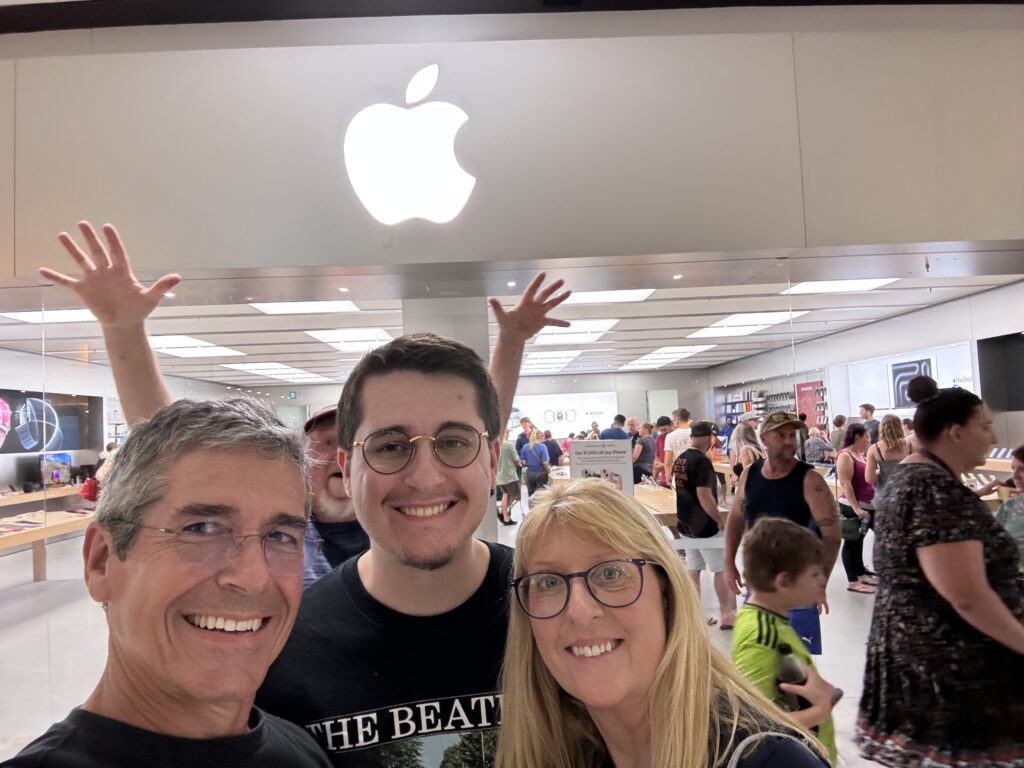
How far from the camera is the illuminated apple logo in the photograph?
107 inches

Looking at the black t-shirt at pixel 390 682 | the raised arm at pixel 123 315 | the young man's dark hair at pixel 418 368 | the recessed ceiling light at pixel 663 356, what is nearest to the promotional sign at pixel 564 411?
the recessed ceiling light at pixel 663 356

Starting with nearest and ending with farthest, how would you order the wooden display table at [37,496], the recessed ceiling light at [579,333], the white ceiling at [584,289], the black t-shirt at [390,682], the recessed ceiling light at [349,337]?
1. the black t-shirt at [390,682]
2. the white ceiling at [584,289]
3. the wooden display table at [37,496]
4. the recessed ceiling light at [349,337]
5. the recessed ceiling light at [579,333]

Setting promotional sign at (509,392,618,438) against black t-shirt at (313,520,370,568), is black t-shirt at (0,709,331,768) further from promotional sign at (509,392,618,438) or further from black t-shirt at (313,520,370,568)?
promotional sign at (509,392,618,438)

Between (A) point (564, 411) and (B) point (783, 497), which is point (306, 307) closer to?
(A) point (564, 411)

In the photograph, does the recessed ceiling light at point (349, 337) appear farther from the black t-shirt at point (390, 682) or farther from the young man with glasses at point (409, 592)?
the black t-shirt at point (390, 682)

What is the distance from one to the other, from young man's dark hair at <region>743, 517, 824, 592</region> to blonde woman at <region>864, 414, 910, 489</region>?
166cm

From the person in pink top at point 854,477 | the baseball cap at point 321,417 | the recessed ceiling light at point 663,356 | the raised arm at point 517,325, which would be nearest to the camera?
the raised arm at point 517,325

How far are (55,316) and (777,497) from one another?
3653mm

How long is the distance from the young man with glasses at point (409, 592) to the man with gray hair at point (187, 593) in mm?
217

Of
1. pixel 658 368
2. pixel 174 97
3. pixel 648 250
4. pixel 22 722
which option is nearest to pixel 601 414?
pixel 658 368

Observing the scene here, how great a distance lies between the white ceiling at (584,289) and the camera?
2.93 metres

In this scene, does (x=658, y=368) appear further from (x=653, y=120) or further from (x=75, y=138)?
(x=75, y=138)

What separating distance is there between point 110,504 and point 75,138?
2.56 metres

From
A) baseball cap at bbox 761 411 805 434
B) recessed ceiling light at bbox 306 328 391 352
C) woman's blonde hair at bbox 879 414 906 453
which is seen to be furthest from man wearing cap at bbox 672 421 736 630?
recessed ceiling light at bbox 306 328 391 352
